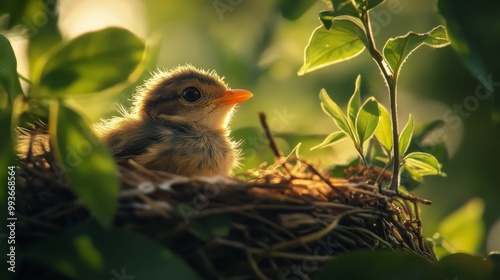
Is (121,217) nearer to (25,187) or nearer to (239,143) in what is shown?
(25,187)

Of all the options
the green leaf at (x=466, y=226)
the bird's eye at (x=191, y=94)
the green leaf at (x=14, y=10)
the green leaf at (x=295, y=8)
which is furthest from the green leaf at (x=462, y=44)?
the bird's eye at (x=191, y=94)

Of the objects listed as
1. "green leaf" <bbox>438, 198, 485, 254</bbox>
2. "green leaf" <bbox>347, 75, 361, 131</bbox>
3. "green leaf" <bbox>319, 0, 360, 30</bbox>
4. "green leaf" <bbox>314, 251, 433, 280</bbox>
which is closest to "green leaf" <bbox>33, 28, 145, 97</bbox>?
"green leaf" <bbox>319, 0, 360, 30</bbox>

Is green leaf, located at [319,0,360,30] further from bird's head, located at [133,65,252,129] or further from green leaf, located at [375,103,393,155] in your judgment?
bird's head, located at [133,65,252,129]

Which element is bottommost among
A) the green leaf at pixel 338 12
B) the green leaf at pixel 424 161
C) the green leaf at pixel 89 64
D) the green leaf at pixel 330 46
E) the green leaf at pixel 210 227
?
the green leaf at pixel 424 161

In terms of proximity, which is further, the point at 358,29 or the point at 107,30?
the point at 358,29

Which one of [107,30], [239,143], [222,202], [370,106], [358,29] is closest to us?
[107,30]

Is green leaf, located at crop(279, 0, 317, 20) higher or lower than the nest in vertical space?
higher

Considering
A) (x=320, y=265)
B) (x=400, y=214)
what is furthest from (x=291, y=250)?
(x=400, y=214)

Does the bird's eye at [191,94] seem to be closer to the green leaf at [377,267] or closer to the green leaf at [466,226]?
the green leaf at [466,226]
